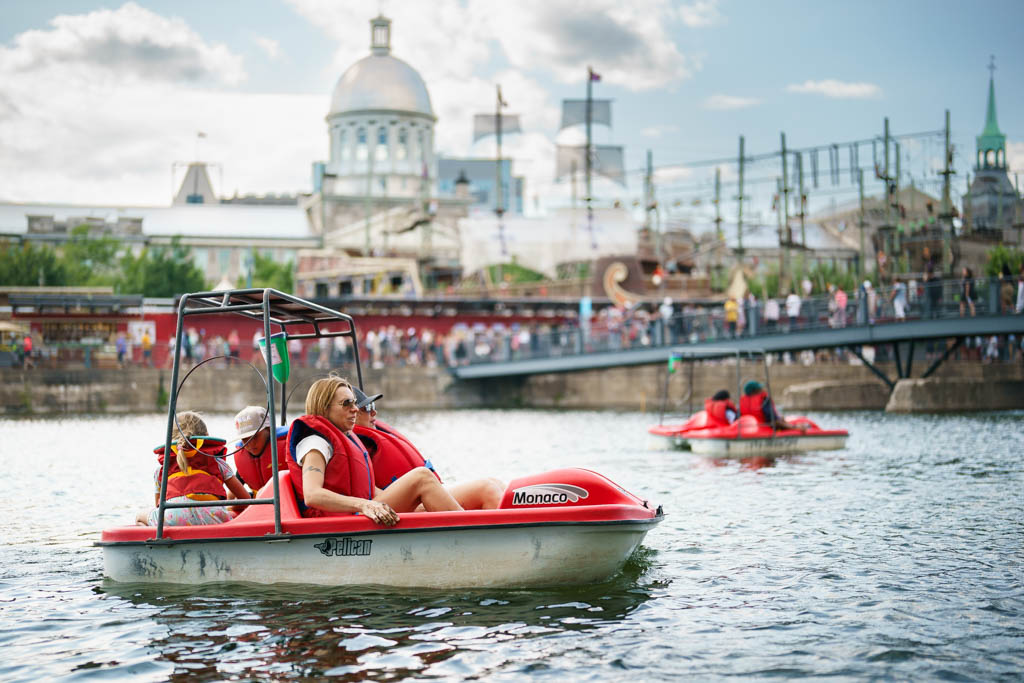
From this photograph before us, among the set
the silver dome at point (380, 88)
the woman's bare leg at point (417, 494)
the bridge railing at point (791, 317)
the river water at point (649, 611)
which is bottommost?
the river water at point (649, 611)

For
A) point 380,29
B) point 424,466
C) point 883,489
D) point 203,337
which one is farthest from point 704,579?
point 380,29

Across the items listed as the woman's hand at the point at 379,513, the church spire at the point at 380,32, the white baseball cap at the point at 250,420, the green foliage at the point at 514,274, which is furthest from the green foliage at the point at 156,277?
the woman's hand at the point at 379,513

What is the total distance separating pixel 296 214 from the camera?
123688mm

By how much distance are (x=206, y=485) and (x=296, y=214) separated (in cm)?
11530

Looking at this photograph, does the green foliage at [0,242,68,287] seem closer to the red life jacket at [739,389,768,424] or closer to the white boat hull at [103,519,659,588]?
the red life jacket at [739,389,768,424]

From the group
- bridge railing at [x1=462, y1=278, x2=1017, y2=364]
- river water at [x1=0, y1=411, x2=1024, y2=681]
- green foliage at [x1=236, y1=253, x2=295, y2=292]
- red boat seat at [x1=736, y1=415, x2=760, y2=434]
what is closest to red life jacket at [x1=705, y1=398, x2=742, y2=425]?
red boat seat at [x1=736, y1=415, x2=760, y2=434]

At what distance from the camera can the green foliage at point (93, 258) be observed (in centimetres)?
8956

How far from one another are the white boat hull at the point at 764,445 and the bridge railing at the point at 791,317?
44.7 ft

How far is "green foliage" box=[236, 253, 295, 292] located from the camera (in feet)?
307

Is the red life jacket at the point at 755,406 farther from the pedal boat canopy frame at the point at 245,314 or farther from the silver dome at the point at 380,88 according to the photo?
the silver dome at the point at 380,88

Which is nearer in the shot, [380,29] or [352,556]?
[352,556]

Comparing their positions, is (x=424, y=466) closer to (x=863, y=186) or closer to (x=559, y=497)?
(x=559, y=497)

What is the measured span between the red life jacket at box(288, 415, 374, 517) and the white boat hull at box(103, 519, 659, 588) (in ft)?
1.16

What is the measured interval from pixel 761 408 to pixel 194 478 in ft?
54.4
